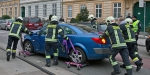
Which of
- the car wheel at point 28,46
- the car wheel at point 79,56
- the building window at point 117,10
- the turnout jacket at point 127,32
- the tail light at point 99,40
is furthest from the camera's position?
the building window at point 117,10

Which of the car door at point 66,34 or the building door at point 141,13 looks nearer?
the car door at point 66,34

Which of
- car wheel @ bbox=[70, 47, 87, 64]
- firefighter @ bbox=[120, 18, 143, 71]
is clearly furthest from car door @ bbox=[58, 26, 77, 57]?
firefighter @ bbox=[120, 18, 143, 71]

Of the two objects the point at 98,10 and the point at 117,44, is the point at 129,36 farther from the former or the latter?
the point at 98,10

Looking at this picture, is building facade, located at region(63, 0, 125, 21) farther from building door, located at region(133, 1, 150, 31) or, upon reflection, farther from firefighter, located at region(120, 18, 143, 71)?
firefighter, located at region(120, 18, 143, 71)

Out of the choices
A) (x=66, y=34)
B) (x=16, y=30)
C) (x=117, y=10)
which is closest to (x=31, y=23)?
(x=117, y=10)

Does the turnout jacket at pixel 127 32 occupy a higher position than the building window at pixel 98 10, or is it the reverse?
the building window at pixel 98 10

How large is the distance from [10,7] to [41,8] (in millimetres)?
14940

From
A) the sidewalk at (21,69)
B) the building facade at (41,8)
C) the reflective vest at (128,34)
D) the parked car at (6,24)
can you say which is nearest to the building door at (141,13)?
the building facade at (41,8)

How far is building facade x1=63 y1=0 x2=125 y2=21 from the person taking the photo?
26.1 meters

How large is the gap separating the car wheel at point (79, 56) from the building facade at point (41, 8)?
27.6m

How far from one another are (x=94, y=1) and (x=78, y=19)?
3.53 m

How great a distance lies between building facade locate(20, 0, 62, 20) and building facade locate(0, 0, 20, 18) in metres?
2.33

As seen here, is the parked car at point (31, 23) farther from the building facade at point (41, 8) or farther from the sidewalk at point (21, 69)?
the sidewalk at point (21, 69)

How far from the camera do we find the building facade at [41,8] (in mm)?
35500
